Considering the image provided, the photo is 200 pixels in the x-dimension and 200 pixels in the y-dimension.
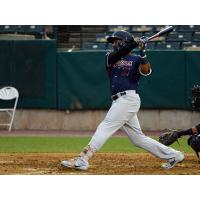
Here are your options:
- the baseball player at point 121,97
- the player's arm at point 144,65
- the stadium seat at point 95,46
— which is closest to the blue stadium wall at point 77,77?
the stadium seat at point 95,46

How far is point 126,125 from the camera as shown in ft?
28.4

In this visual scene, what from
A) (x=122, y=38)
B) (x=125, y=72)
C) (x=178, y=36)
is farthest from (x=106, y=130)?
(x=178, y=36)

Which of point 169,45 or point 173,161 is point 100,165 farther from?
point 169,45

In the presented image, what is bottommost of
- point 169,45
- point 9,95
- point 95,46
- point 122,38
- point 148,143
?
point 9,95

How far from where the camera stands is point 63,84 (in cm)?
1575

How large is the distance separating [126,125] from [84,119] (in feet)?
23.7

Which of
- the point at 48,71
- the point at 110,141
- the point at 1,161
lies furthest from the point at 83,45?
the point at 1,161

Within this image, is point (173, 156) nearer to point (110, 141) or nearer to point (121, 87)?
point (121, 87)

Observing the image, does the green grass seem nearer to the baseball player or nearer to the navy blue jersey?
the baseball player

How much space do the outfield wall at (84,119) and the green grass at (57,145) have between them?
1.43m

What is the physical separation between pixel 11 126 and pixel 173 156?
7.89m

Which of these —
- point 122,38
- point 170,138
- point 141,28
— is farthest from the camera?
point 141,28

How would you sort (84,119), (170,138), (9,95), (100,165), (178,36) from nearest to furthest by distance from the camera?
(100,165), (170,138), (9,95), (84,119), (178,36)

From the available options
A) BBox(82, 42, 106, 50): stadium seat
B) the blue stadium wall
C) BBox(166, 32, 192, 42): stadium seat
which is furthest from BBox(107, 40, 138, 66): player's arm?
BBox(166, 32, 192, 42): stadium seat
